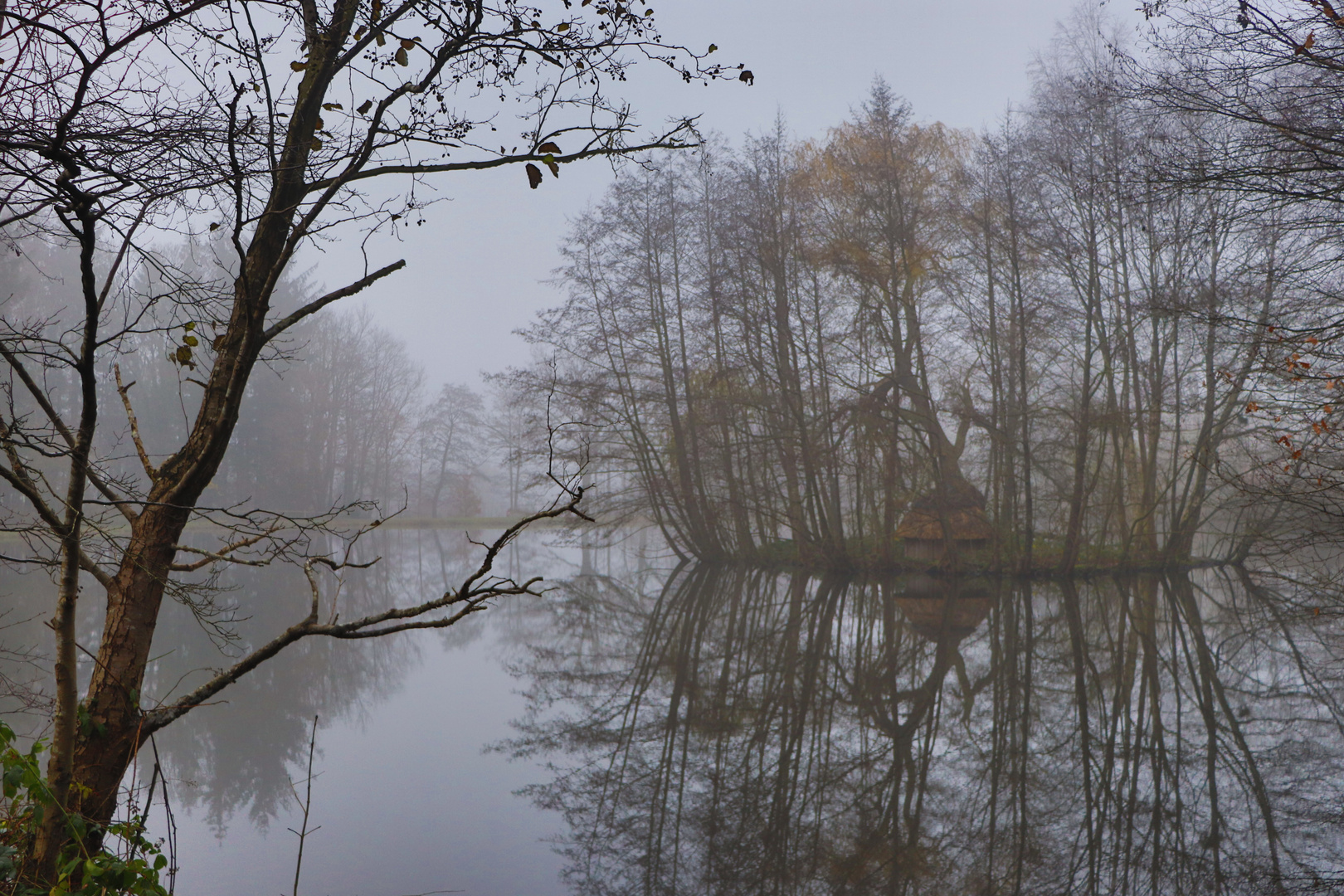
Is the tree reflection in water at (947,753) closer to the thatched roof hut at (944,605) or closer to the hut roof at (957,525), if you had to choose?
the thatched roof hut at (944,605)

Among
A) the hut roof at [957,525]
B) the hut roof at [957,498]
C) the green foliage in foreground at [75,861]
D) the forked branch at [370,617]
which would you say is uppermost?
the hut roof at [957,498]

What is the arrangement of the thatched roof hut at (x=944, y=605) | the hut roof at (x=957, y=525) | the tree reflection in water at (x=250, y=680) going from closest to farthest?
the tree reflection in water at (x=250, y=680)
the thatched roof hut at (x=944, y=605)
the hut roof at (x=957, y=525)

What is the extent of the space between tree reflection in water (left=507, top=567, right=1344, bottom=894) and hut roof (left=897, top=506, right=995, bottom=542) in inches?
201

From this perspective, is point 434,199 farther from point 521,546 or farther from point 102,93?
point 521,546

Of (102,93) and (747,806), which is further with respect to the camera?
(747,806)

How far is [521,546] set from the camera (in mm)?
30594

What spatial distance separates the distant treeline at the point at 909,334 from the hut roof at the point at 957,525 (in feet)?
1.61

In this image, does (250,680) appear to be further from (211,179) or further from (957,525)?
(957,525)

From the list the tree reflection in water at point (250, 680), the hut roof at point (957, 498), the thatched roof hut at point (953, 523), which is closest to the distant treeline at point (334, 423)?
the thatched roof hut at point (953, 523)

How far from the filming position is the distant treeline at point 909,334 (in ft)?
48.6

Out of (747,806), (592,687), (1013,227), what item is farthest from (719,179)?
(747,806)

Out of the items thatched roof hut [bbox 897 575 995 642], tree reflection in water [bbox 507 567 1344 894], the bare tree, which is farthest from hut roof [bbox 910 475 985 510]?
the bare tree

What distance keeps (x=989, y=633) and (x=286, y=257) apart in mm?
8914

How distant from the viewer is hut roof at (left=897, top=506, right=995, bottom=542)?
16.2 meters
